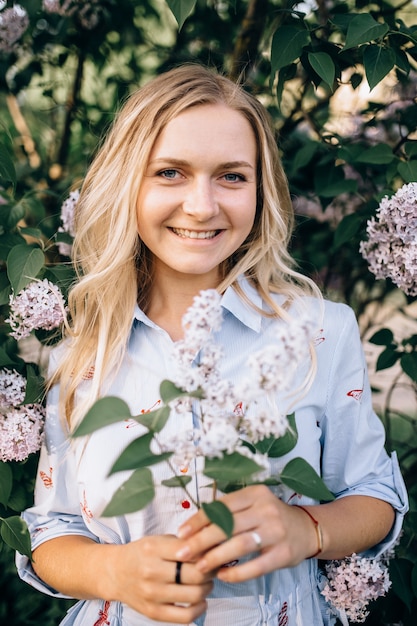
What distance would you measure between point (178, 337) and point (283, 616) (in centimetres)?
67

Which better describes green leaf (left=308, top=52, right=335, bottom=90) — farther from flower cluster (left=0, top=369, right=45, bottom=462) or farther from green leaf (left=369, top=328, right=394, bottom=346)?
flower cluster (left=0, top=369, right=45, bottom=462)

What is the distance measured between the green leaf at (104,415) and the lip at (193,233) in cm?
61

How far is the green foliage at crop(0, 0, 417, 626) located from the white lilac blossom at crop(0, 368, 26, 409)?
1.3 inches

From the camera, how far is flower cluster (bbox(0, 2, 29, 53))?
220cm

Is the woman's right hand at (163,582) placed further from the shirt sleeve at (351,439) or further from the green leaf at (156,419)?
the shirt sleeve at (351,439)

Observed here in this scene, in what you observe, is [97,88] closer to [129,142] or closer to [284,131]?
[284,131]

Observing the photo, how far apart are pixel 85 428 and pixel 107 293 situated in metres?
0.78

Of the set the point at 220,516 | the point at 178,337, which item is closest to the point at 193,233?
the point at 178,337

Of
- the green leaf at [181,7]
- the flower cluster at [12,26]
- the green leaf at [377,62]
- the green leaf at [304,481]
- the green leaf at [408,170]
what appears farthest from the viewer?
the flower cluster at [12,26]

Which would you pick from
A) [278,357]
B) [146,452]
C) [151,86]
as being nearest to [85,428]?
[146,452]

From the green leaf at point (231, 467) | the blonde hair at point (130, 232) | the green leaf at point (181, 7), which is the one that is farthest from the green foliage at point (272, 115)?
the green leaf at point (231, 467)

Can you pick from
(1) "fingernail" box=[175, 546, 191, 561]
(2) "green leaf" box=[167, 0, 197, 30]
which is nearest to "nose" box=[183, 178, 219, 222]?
(2) "green leaf" box=[167, 0, 197, 30]

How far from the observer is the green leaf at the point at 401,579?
1.84 m

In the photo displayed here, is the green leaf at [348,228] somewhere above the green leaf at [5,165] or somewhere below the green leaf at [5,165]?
below
